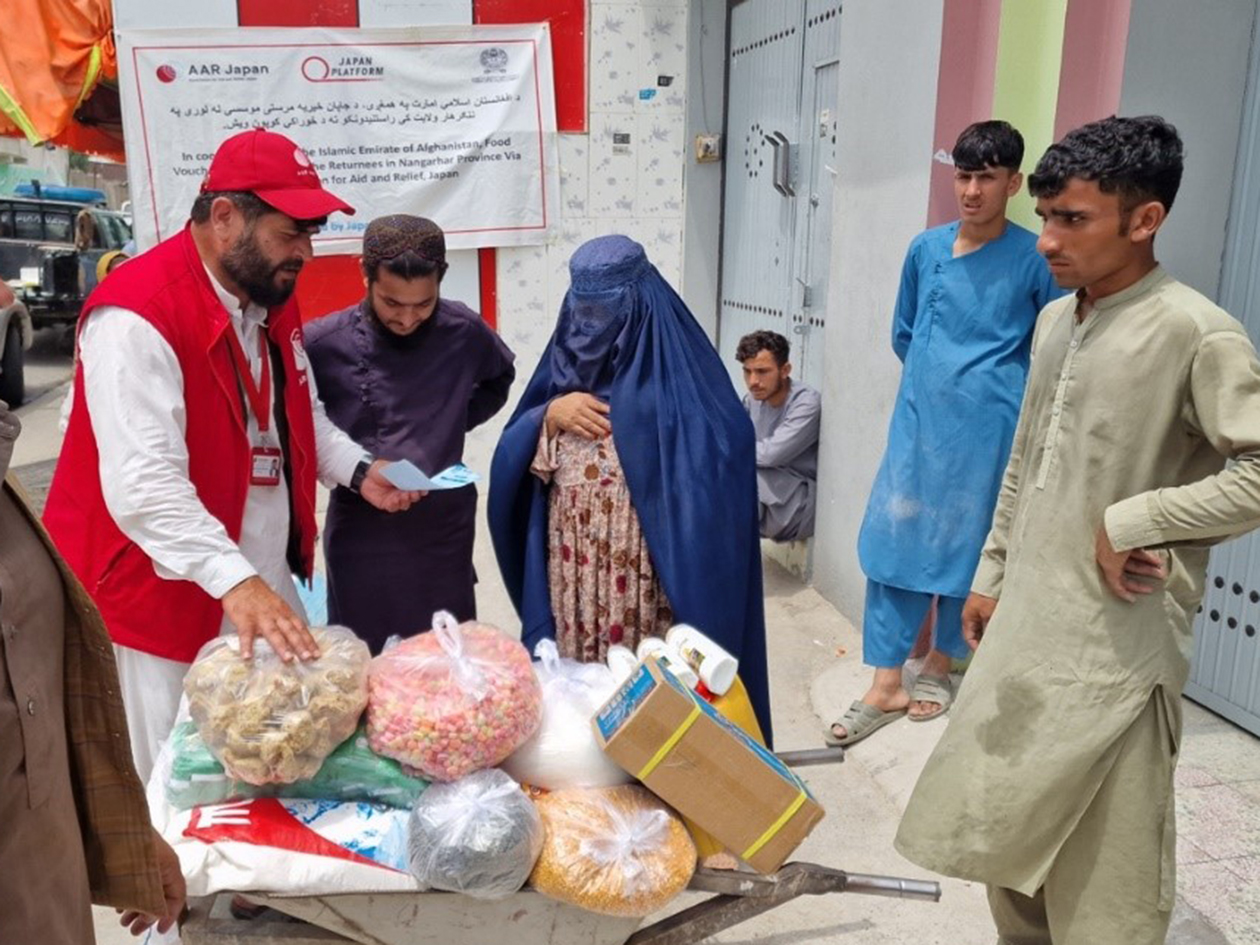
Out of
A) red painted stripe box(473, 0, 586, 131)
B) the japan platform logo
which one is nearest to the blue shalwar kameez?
red painted stripe box(473, 0, 586, 131)

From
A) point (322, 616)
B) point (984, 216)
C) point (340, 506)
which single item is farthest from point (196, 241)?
point (984, 216)

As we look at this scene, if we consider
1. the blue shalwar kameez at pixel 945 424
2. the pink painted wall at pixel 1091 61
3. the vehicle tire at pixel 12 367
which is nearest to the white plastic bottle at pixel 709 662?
the blue shalwar kameez at pixel 945 424

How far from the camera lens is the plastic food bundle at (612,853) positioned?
184 centimetres

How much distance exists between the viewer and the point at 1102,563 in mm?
1977

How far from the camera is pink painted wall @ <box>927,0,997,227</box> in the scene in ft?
12.3

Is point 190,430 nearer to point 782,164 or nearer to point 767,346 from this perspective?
point 767,346

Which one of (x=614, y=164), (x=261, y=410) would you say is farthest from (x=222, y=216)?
(x=614, y=164)

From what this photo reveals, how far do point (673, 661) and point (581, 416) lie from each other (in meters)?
0.69

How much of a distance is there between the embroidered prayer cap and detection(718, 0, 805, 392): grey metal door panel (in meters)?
2.97

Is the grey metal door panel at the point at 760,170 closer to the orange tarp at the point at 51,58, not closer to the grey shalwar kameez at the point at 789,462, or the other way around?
the grey shalwar kameez at the point at 789,462

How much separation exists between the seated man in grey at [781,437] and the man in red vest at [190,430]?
2699mm

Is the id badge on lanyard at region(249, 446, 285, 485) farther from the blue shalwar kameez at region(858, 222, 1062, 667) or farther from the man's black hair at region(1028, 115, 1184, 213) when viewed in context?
the blue shalwar kameez at region(858, 222, 1062, 667)

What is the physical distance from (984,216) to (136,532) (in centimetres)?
256

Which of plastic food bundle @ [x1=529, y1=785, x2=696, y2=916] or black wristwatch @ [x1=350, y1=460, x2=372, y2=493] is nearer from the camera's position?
plastic food bundle @ [x1=529, y1=785, x2=696, y2=916]
